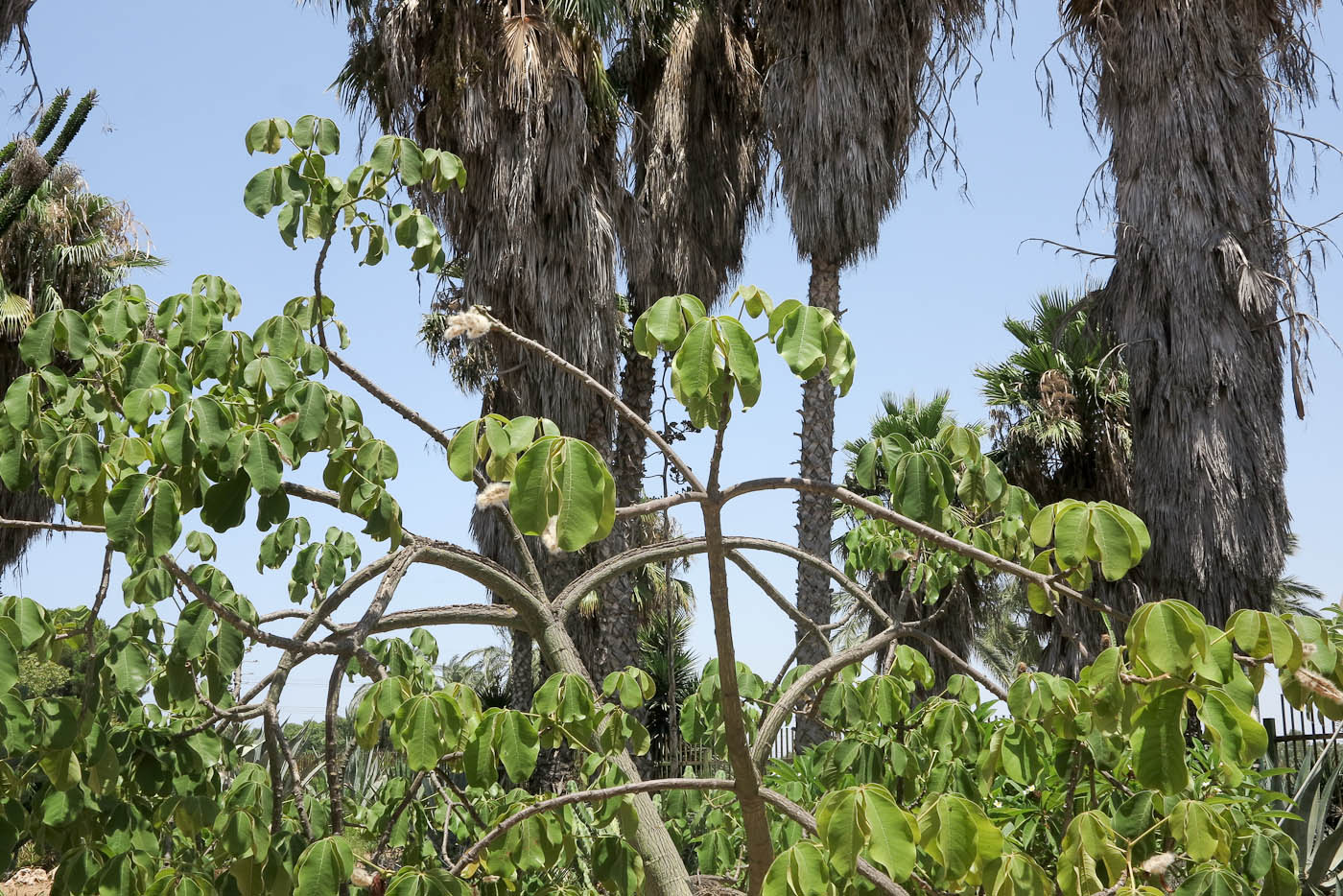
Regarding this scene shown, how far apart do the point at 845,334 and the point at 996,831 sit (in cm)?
A: 94

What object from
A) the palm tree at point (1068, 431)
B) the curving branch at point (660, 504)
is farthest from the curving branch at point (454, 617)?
the palm tree at point (1068, 431)

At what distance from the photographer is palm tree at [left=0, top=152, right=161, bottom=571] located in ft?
36.1

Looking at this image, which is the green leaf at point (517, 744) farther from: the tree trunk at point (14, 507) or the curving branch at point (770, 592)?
the tree trunk at point (14, 507)

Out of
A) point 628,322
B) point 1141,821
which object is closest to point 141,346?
point 1141,821

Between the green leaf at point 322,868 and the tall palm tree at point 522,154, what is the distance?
19.2ft

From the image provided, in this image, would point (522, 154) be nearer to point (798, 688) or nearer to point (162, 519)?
point (798, 688)

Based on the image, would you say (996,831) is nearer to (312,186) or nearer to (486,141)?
(312,186)

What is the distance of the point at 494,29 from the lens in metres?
8.23

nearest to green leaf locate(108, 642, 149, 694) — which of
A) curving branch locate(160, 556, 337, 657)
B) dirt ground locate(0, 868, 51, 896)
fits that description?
curving branch locate(160, 556, 337, 657)

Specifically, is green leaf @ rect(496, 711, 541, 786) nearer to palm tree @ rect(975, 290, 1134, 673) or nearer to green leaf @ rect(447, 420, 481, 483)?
green leaf @ rect(447, 420, 481, 483)

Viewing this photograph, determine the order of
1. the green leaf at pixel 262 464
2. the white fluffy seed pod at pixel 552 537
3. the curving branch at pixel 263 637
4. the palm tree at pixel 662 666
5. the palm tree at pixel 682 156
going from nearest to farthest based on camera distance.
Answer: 1. the white fluffy seed pod at pixel 552 537
2. the green leaf at pixel 262 464
3. the curving branch at pixel 263 637
4. the palm tree at pixel 682 156
5. the palm tree at pixel 662 666

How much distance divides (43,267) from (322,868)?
11200 mm

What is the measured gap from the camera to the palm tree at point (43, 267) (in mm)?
11000

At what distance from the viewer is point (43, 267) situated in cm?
1150
